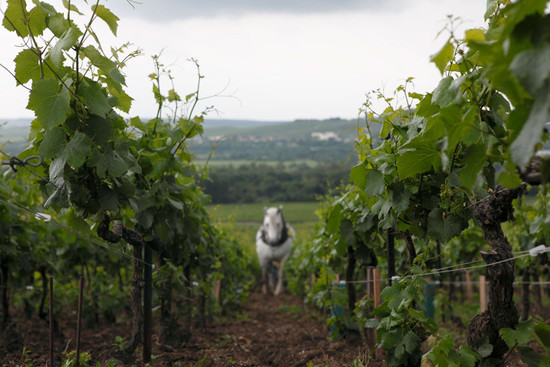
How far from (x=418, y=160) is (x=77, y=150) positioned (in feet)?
6.17

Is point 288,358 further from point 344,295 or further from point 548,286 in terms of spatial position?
point 548,286

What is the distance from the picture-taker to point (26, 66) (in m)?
3.20

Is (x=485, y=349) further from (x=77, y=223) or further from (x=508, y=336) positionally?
(x=77, y=223)

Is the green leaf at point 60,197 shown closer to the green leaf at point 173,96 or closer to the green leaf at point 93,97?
the green leaf at point 93,97

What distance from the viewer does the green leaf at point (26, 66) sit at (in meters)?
3.16

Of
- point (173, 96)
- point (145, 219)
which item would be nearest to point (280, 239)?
point (173, 96)

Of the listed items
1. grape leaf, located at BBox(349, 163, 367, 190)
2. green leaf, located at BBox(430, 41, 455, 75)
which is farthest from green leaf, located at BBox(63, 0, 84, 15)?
green leaf, located at BBox(430, 41, 455, 75)

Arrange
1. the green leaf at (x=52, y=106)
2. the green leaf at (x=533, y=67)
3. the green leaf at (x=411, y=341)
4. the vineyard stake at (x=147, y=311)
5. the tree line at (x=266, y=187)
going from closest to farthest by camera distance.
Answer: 1. the green leaf at (x=533, y=67)
2. the green leaf at (x=52, y=106)
3. the green leaf at (x=411, y=341)
4. the vineyard stake at (x=147, y=311)
5. the tree line at (x=266, y=187)

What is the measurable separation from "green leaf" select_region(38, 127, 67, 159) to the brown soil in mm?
2021

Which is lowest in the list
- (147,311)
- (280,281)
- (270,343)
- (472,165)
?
(280,281)

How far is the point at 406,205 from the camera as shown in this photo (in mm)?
3342

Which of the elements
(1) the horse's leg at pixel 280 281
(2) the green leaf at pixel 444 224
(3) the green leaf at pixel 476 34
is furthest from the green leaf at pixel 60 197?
(1) the horse's leg at pixel 280 281

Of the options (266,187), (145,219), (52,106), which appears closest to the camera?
(52,106)

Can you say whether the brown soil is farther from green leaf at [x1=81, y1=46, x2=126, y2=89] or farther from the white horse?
the white horse
